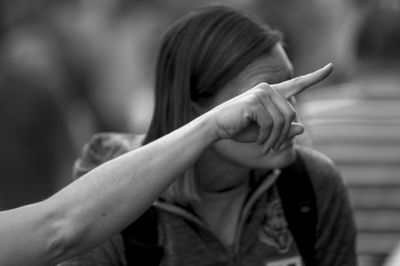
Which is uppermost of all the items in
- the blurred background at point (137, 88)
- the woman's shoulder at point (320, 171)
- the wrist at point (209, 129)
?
the wrist at point (209, 129)

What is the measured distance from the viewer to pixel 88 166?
3.54 metres

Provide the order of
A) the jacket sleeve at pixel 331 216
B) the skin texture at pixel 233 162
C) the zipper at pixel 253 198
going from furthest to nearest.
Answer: the jacket sleeve at pixel 331 216, the zipper at pixel 253 198, the skin texture at pixel 233 162

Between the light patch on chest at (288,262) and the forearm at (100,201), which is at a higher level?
the forearm at (100,201)

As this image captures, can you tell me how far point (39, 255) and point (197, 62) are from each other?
907mm

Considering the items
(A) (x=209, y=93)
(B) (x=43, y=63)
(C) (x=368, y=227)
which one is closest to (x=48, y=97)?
(B) (x=43, y=63)

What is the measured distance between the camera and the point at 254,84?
352cm

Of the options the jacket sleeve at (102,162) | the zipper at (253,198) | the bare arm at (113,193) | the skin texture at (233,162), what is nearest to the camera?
the bare arm at (113,193)

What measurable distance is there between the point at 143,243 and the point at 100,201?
486 mm

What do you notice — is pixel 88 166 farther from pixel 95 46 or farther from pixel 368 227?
pixel 95 46

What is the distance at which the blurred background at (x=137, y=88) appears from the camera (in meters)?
4.57

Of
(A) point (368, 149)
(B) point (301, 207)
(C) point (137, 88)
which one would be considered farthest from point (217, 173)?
(C) point (137, 88)

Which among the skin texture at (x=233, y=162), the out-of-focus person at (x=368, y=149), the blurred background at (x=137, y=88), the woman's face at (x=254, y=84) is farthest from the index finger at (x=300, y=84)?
the out-of-focus person at (x=368, y=149)

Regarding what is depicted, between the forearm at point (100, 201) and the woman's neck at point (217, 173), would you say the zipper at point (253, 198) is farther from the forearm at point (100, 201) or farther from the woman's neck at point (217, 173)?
the forearm at point (100, 201)

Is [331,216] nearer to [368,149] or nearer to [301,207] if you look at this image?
[301,207]
